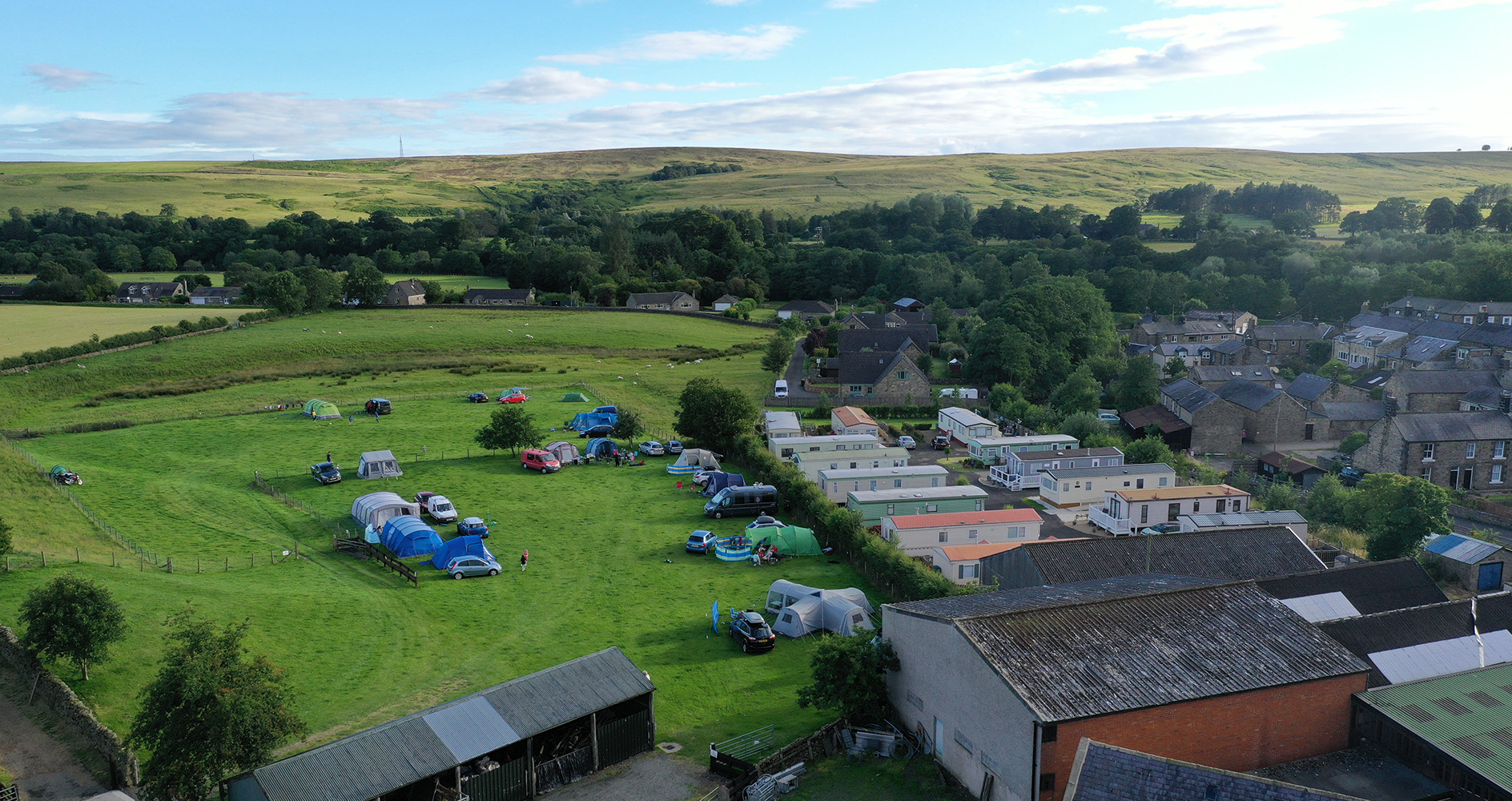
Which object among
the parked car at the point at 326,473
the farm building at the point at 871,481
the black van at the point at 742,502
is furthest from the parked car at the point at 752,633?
the parked car at the point at 326,473

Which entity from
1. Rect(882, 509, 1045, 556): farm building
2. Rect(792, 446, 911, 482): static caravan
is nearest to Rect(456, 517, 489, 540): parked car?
Rect(882, 509, 1045, 556): farm building

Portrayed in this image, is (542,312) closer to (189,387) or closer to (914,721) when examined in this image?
(189,387)

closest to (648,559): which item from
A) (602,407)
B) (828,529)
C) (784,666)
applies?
(828,529)

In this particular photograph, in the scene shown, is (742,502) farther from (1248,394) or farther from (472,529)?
(1248,394)

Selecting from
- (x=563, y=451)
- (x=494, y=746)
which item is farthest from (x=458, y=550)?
(x=563, y=451)

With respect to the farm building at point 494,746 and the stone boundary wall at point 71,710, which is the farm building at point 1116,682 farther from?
the stone boundary wall at point 71,710

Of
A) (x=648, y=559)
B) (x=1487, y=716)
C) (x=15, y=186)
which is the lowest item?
(x=648, y=559)

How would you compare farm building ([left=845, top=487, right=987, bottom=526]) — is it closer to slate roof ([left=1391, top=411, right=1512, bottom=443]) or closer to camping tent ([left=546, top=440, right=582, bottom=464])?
camping tent ([left=546, top=440, right=582, bottom=464])
